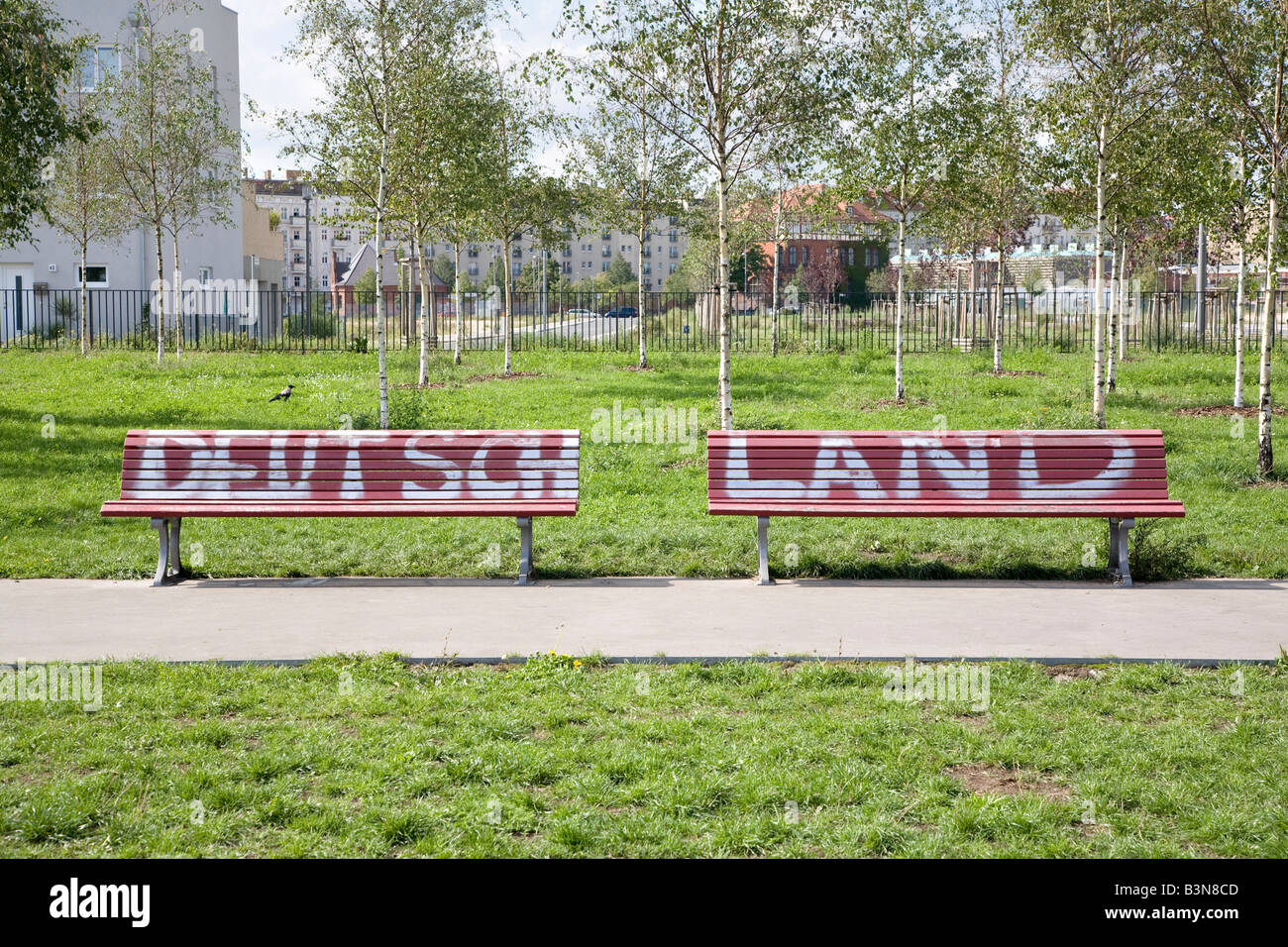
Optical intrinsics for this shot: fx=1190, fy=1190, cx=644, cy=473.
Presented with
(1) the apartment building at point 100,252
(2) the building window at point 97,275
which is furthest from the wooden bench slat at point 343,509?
(2) the building window at point 97,275

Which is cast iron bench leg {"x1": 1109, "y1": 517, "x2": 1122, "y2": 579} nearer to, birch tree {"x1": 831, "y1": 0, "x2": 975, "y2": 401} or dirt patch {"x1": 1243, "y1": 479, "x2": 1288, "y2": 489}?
dirt patch {"x1": 1243, "y1": 479, "x2": 1288, "y2": 489}

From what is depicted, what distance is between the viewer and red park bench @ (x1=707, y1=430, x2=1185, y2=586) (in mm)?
9070

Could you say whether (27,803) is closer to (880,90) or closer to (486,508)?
(486,508)

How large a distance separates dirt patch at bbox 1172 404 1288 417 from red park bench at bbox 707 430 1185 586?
971 cm

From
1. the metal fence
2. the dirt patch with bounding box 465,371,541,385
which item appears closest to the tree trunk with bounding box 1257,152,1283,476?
the metal fence

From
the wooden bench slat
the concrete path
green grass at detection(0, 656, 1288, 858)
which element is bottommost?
green grass at detection(0, 656, 1288, 858)

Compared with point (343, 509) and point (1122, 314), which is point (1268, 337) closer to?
point (343, 509)

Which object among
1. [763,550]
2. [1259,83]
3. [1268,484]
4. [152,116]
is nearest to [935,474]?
[763,550]

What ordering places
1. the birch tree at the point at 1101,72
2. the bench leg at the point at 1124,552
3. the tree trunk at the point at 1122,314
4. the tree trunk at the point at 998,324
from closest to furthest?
1. the bench leg at the point at 1124,552
2. the birch tree at the point at 1101,72
3. the tree trunk at the point at 1122,314
4. the tree trunk at the point at 998,324

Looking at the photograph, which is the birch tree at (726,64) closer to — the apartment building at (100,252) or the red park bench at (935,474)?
the red park bench at (935,474)

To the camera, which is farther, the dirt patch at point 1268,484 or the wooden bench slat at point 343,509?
the dirt patch at point 1268,484

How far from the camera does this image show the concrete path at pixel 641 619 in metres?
7.05

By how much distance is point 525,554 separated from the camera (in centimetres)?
912

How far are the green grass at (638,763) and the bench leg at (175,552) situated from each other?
2879 mm
